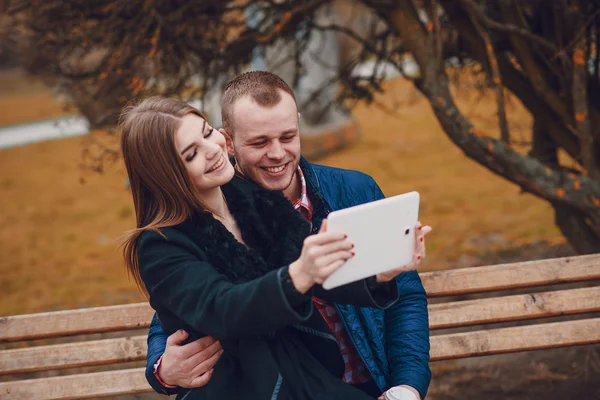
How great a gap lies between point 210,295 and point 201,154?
452 mm

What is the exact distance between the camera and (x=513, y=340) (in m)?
3.29

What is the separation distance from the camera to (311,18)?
16.6 ft

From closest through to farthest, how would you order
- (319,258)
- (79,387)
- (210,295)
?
(319,258) → (210,295) → (79,387)

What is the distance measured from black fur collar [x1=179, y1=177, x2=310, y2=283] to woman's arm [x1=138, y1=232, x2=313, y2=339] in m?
0.08

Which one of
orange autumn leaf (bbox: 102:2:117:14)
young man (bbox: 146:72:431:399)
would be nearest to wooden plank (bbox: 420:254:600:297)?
young man (bbox: 146:72:431:399)

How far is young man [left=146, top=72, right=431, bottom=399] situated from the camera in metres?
2.66

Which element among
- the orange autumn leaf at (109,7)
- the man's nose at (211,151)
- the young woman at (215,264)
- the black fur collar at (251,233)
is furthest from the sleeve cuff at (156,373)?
the orange autumn leaf at (109,7)

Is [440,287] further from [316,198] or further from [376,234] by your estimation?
[376,234]

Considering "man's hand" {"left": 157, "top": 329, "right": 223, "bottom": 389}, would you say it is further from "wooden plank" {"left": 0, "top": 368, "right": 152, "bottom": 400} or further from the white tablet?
"wooden plank" {"left": 0, "top": 368, "right": 152, "bottom": 400}

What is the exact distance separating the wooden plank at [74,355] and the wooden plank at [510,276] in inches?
50.5

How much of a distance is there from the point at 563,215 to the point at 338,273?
10.9 ft

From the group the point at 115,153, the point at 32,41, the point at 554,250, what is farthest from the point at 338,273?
the point at 554,250

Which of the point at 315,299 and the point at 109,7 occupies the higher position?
the point at 109,7

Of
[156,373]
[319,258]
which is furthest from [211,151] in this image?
[156,373]
